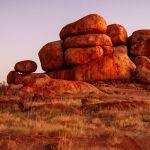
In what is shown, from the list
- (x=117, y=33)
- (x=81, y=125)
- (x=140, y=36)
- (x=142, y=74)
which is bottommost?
(x=142, y=74)

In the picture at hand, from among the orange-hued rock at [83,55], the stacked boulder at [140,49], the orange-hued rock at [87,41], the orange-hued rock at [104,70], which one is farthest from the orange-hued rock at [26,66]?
the stacked boulder at [140,49]

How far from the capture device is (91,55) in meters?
48.2

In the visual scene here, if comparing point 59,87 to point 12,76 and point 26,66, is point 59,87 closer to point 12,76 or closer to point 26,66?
point 26,66

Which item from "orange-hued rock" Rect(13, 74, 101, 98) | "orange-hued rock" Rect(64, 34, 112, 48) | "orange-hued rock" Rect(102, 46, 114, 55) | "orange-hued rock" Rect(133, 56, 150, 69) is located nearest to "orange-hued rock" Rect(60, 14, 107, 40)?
"orange-hued rock" Rect(64, 34, 112, 48)

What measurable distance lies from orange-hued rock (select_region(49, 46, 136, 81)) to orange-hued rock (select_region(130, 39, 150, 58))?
152 inches

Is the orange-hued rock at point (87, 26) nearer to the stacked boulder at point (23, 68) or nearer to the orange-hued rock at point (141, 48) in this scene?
the orange-hued rock at point (141, 48)

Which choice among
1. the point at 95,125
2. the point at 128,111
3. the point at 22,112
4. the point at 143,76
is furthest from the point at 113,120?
the point at 143,76

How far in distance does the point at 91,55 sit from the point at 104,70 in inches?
88.0

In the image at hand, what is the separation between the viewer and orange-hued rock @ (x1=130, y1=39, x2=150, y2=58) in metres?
52.5

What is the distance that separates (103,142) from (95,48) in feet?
113

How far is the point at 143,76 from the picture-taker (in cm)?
4666

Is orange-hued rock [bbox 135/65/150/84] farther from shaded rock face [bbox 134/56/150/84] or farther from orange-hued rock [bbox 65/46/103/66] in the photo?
orange-hued rock [bbox 65/46/103/66]

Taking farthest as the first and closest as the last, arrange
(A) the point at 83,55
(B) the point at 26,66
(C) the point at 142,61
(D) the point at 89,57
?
(B) the point at 26,66
(C) the point at 142,61
(D) the point at 89,57
(A) the point at 83,55

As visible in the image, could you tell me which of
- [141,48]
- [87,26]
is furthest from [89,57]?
[141,48]
